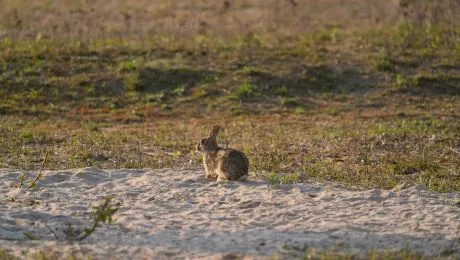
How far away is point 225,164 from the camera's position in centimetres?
988

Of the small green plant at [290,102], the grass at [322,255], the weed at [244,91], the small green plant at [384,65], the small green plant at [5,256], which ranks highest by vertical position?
the small green plant at [384,65]

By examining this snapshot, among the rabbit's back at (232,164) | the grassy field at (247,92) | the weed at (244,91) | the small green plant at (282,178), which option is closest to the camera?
the rabbit's back at (232,164)

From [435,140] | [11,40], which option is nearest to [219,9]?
[11,40]

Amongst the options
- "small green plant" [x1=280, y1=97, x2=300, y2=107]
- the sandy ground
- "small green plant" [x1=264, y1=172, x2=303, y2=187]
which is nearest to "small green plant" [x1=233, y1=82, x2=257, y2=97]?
"small green plant" [x1=280, y1=97, x2=300, y2=107]

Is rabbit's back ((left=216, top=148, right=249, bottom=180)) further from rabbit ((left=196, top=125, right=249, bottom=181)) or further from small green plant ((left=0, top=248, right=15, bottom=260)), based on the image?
small green plant ((left=0, top=248, right=15, bottom=260))

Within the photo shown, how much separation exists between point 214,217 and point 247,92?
8.55 m

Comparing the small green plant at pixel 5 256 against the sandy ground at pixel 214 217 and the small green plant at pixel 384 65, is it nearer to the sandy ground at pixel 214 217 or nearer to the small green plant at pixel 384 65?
the sandy ground at pixel 214 217

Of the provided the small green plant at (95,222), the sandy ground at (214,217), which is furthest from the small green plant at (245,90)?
the small green plant at (95,222)

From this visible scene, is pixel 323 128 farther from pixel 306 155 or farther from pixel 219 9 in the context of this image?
pixel 219 9

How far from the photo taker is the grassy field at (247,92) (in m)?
11.8

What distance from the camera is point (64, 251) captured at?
733 centimetres

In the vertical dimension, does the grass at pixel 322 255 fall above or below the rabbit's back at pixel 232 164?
below

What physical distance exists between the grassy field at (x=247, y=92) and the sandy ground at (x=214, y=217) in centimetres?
85

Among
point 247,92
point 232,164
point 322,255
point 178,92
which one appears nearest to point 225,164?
point 232,164
